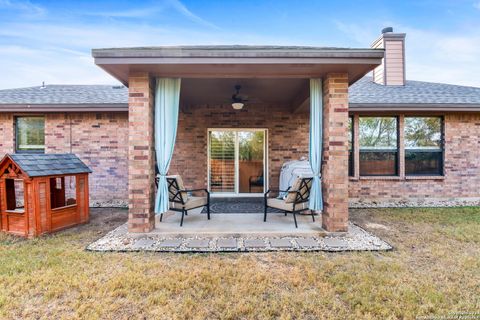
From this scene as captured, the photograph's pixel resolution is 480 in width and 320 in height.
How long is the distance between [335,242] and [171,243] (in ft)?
8.83

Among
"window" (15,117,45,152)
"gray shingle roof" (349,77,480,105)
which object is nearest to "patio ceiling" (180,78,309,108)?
"gray shingle roof" (349,77,480,105)

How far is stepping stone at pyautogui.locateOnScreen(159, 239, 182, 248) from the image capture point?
384 cm

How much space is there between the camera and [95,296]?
2.52 meters

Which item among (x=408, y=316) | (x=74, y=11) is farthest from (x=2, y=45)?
(x=408, y=316)

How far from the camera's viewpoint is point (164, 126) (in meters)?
4.52

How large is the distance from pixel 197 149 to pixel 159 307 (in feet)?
19.1

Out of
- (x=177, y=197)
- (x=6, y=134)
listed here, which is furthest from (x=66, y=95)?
(x=177, y=197)

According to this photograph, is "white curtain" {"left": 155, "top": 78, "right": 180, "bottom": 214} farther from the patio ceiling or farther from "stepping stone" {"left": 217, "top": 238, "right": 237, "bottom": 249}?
"stepping stone" {"left": 217, "top": 238, "right": 237, "bottom": 249}

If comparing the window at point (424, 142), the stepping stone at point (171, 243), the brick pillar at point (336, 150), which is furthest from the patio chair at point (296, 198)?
the window at point (424, 142)

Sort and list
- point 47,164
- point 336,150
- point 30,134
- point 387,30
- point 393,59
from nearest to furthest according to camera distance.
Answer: point 336,150 → point 47,164 → point 30,134 → point 393,59 → point 387,30

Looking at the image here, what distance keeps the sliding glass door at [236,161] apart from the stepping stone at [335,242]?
3.94 m

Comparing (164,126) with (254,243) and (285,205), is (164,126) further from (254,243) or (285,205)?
(285,205)

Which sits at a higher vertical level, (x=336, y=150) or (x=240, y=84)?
(x=240, y=84)

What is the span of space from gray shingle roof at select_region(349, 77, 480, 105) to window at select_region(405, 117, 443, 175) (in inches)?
24.5
